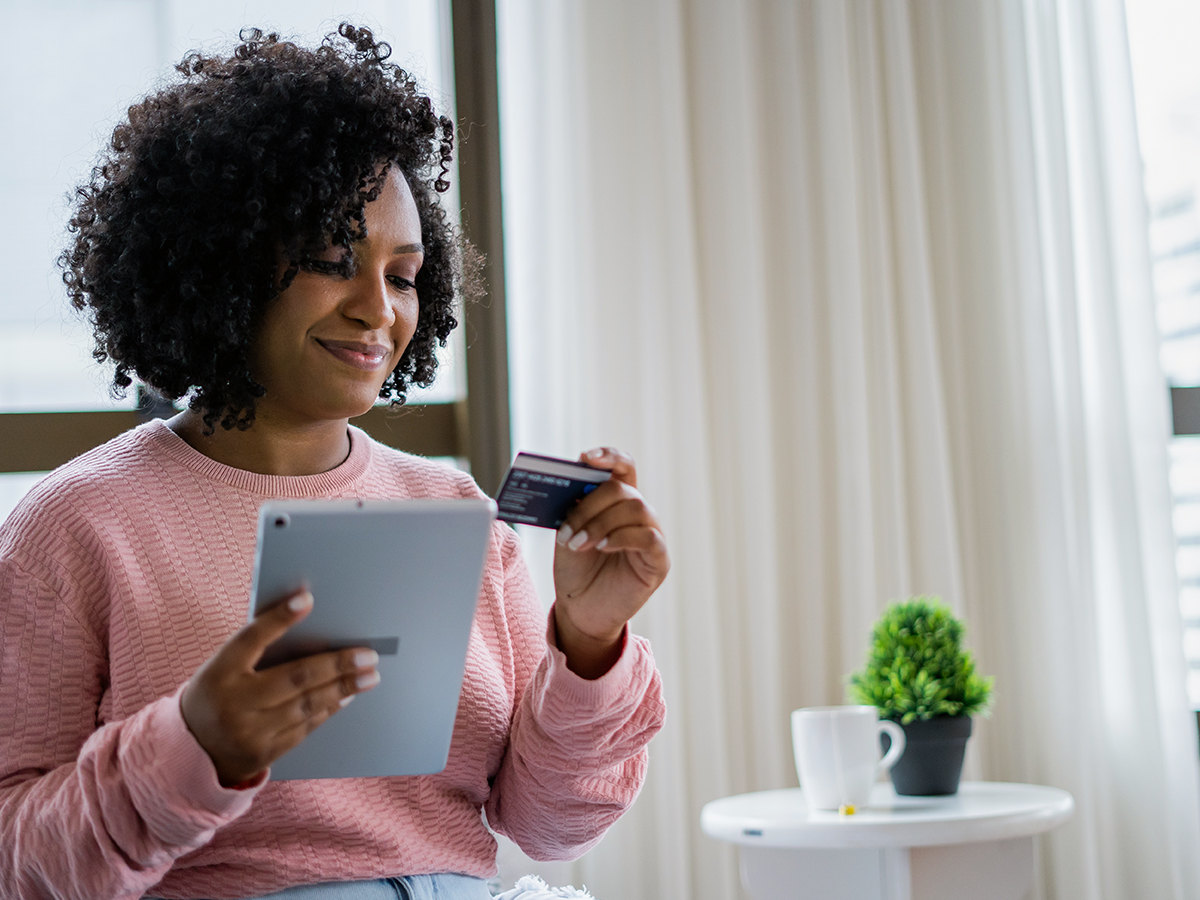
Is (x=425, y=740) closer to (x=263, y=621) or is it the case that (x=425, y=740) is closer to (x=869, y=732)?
Result: (x=263, y=621)

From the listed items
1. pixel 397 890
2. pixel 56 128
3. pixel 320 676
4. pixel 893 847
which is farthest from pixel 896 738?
pixel 56 128

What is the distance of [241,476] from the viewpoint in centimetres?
106

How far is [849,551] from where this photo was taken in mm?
2090

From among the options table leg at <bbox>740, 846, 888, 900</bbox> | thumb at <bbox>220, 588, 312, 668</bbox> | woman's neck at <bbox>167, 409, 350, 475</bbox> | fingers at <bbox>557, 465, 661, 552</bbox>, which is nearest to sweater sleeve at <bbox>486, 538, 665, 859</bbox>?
fingers at <bbox>557, 465, 661, 552</bbox>

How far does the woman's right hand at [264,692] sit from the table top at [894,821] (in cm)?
90

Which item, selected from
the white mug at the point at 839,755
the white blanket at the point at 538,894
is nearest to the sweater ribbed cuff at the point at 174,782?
the white blanket at the point at 538,894

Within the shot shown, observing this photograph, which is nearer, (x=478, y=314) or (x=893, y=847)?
(x=893, y=847)

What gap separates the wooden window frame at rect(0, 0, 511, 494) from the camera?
6.63 ft

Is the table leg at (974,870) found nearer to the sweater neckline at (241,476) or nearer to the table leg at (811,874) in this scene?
the table leg at (811,874)

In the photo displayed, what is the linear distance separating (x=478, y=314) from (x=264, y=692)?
55.6 inches

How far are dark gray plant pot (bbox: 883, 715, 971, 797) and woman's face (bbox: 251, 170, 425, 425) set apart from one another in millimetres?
1009

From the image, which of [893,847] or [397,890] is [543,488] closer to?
[397,890]

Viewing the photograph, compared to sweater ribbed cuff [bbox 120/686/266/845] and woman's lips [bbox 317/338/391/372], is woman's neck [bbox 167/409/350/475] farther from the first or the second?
sweater ribbed cuff [bbox 120/686/266/845]

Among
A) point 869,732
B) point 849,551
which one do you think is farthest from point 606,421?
point 869,732
